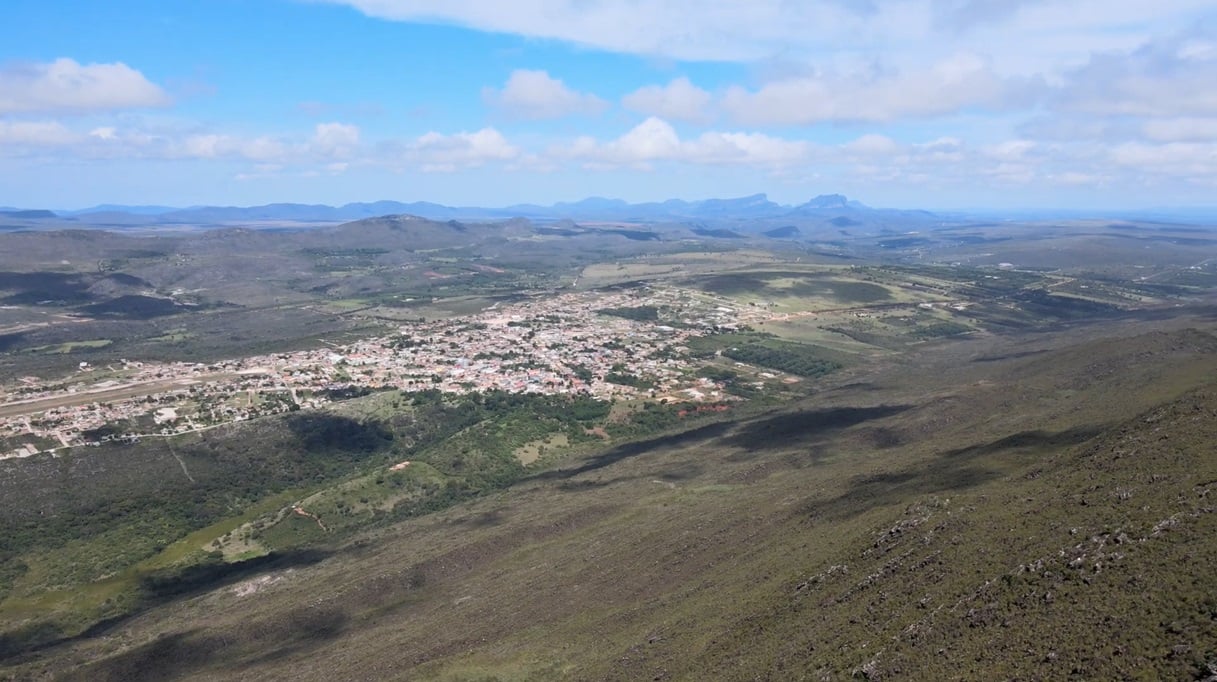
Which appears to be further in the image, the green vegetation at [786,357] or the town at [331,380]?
the green vegetation at [786,357]

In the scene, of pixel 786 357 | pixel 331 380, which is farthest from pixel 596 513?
pixel 786 357

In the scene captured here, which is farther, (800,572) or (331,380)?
(331,380)

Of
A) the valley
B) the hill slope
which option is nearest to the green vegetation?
the valley

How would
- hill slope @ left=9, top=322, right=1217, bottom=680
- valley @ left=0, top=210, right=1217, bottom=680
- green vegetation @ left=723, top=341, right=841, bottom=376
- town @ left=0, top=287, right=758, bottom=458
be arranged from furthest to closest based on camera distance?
green vegetation @ left=723, top=341, right=841, bottom=376, town @ left=0, top=287, right=758, bottom=458, valley @ left=0, top=210, right=1217, bottom=680, hill slope @ left=9, top=322, right=1217, bottom=680

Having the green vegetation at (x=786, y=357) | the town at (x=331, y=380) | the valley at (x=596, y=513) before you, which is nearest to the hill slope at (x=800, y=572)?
the valley at (x=596, y=513)

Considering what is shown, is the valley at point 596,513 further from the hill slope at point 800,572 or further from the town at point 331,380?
the town at point 331,380

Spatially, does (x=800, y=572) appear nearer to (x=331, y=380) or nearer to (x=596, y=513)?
(x=596, y=513)

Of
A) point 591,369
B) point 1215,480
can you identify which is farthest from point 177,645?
point 591,369

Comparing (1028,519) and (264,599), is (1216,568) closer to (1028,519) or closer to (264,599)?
(1028,519)

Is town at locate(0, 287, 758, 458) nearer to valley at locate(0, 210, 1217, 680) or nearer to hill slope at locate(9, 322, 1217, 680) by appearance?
valley at locate(0, 210, 1217, 680)
